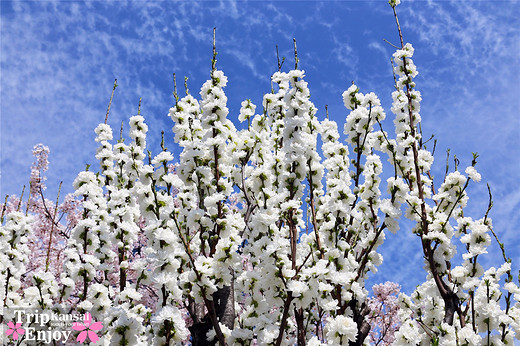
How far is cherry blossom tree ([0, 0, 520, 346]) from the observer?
468 centimetres

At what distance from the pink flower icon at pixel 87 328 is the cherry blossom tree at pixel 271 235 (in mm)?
162

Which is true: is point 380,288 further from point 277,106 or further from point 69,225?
point 69,225

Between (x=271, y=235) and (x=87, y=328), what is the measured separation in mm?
2623

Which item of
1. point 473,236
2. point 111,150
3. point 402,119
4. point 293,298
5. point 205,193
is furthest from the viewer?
point 111,150

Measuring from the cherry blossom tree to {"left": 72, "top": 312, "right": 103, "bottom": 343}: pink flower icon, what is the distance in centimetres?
16

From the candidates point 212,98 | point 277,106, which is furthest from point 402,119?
point 212,98

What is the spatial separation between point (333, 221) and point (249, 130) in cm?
205

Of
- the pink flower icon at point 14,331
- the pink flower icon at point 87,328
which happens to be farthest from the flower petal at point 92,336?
the pink flower icon at point 14,331

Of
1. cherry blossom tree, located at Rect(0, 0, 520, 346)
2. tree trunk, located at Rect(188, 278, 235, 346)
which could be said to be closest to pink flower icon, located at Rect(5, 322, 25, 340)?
cherry blossom tree, located at Rect(0, 0, 520, 346)

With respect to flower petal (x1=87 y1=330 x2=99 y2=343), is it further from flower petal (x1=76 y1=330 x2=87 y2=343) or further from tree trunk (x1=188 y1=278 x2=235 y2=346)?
tree trunk (x1=188 y1=278 x2=235 y2=346)

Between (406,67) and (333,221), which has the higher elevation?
(406,67)

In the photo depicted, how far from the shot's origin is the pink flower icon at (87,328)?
17.2 ft

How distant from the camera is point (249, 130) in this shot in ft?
22.4

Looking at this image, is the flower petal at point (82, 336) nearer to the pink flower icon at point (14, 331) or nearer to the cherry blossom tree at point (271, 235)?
the cherry blossom tree at point (271, 235)
